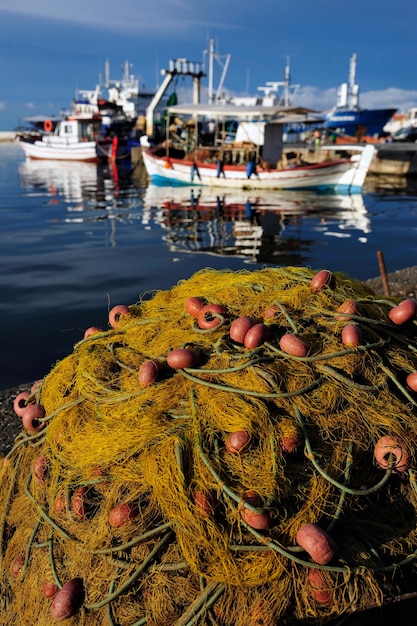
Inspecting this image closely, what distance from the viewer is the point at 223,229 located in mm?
18188

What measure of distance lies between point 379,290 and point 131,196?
20.6m

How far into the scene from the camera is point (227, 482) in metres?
2.43

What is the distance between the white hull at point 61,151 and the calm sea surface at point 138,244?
2187 cm

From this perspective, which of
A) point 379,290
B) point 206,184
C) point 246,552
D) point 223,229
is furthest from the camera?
point 206,184

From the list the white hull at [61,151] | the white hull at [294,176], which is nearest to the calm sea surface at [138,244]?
the white hull at [294,176]

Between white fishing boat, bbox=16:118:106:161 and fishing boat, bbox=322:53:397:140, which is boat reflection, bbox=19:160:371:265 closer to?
white fishing boat, bbox=16:118:106:161

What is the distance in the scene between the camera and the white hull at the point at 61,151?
1962 inches

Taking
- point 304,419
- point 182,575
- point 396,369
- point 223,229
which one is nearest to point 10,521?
point 182,575

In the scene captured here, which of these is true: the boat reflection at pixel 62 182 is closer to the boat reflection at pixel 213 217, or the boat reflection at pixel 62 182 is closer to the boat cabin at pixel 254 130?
the boat reflection at pixel 213 217

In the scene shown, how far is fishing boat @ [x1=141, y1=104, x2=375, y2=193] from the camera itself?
2739 cm

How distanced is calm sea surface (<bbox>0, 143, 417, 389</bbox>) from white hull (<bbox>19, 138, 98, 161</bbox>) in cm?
2187

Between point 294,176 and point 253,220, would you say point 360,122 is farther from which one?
point 253,220

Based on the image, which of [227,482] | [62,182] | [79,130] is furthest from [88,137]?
[227,482]

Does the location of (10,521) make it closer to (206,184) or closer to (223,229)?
(223,229)
